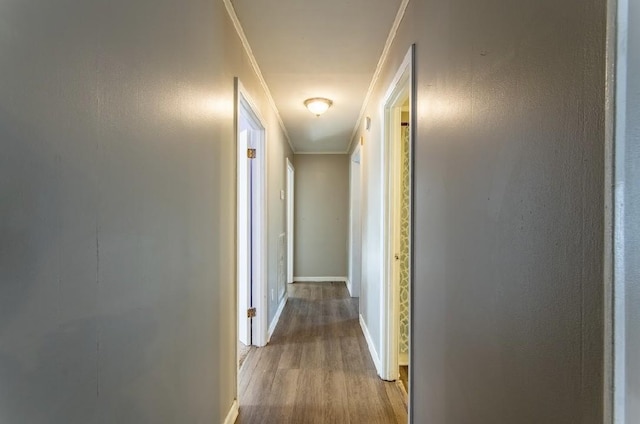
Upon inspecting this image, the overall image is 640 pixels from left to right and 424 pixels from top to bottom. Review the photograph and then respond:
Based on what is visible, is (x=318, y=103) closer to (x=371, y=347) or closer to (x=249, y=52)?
(x=249, y=52)

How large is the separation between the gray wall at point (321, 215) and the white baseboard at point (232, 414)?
4198 millimetres

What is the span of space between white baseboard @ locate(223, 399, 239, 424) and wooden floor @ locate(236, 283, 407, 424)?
0.15ft

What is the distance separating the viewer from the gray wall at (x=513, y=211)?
62 centimetres

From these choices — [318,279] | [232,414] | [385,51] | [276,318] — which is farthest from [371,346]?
[318,279]

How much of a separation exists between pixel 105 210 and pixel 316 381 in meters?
2.21

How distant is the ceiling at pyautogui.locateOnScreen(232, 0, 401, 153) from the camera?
6.38 feet

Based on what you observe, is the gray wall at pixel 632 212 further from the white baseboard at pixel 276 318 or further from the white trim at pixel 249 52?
the white baseboard at pixel 276 318

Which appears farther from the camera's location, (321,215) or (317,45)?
(321,215)

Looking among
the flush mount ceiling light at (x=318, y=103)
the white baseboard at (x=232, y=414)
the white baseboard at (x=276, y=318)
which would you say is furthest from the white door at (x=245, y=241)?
the white baseboard at (x=232, y=414)

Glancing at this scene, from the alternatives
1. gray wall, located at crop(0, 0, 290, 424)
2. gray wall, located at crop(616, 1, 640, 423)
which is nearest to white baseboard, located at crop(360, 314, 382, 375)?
gray wall, located at crop(0, 0, 290, 424)

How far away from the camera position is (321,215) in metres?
6.37

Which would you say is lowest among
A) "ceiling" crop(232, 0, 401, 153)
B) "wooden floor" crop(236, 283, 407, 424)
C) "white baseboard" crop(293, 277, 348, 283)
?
"wooden floor" crop(236, 283, 407, 424)

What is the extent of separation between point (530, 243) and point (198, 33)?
1462 mm

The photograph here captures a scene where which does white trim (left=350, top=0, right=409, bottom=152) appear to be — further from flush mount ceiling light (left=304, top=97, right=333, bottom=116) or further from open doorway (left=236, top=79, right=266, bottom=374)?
open doorway (left=236, top=79, right=266, bottom=374)
